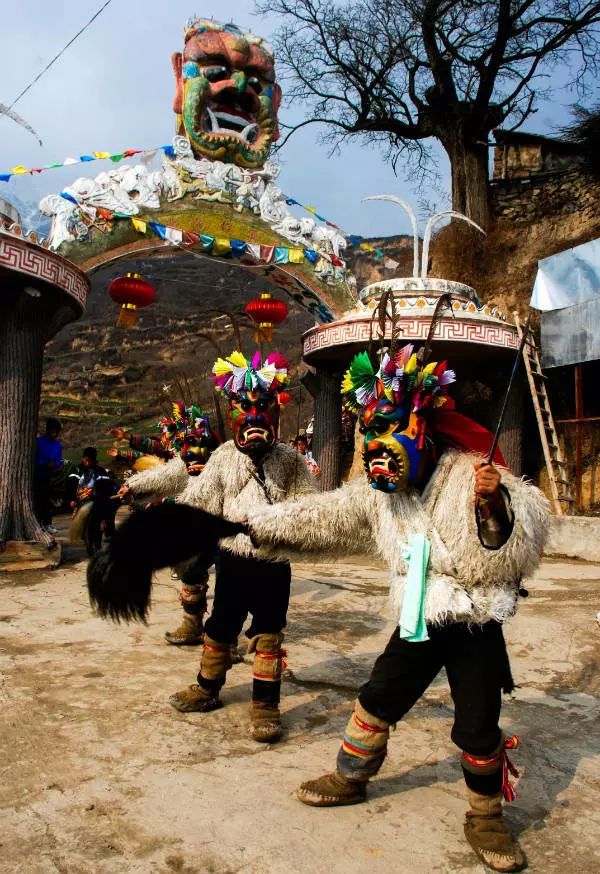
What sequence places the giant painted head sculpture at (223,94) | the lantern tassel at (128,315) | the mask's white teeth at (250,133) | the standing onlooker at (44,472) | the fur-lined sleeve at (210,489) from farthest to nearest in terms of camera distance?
the mask's white teeth at (250,133), the giant painted head sculpture at (223,94), the lantern tassel at (128,315), the standing onlooker at (44,472), the fur-lined sleeve at (210,489)

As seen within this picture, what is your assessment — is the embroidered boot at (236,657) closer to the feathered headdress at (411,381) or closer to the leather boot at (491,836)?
the leather boot at (491,836)

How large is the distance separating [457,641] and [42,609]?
4263mm

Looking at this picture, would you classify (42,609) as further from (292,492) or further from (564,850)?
(564,850)

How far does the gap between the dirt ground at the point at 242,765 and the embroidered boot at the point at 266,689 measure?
0.26ft

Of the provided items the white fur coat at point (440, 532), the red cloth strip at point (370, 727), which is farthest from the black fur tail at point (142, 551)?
the red cloth strip at point (370, 727)

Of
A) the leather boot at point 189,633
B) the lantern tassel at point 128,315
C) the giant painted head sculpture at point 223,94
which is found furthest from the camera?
the giant painted head sculpture at point 223,94

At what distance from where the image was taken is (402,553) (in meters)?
2.72

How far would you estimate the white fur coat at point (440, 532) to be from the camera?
254cm

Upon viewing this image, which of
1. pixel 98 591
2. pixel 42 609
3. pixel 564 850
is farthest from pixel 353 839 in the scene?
pixel 42 609

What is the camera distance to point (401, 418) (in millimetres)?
2719

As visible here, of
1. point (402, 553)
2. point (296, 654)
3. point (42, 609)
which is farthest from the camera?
point (42, 609)

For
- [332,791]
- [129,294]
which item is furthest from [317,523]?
[129,294]

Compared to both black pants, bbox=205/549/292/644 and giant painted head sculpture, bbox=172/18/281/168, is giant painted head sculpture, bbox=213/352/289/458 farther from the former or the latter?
giant painted head sculpture, bbox=172/18/281/168

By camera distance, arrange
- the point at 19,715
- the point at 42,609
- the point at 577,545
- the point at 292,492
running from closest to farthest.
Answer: the point at 19,715 < the point at 292,492 < the point at 42,609 < the point at 577,545
